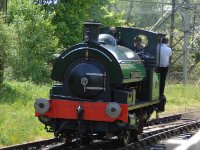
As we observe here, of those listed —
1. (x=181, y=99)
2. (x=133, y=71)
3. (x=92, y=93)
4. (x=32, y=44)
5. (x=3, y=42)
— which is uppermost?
(x=32, y=44)

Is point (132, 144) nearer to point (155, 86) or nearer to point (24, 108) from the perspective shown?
point (155, 86)

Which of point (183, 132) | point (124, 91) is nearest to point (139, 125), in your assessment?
point (124, 91)

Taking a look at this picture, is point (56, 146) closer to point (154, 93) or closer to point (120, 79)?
point (120, 79)

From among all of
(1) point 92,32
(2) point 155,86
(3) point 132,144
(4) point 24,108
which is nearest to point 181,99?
(4) point 24,108

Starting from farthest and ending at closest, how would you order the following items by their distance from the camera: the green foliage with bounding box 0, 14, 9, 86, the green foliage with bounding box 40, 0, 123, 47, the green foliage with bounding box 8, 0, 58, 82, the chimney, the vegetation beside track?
1. the green foliage with bounding box 40, 0, 123, 47
2. the green foliage with bounding box 8, 0, 58, 82
3. the green foliage with bounding box 0, 14, 9, 86
4. the vegetation beside track
5. the chimney

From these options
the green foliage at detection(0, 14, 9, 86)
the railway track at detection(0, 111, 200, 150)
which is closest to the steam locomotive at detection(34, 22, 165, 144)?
the railway track at detection(0, 111, 200, 150)

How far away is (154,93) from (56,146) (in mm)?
2670

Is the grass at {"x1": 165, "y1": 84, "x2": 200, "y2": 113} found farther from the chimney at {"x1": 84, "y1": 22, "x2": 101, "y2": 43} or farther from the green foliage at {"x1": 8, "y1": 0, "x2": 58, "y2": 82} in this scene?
the chimney at {"x1": 84, "y1": 22, "x2": 101, "y2": 43}

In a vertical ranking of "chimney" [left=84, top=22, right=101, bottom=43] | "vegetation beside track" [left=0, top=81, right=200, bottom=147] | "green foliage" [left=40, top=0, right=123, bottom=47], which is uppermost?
"green foliage" [left=40, top=0, right=123, bottom=47]

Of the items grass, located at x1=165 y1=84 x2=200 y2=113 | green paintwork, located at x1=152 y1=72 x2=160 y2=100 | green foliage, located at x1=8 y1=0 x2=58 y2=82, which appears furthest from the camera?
green foliage, located at x1=8 y1=0 x2=58 y2=82

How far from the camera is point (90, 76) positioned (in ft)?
30.1

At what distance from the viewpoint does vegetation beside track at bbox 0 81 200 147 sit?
1073cm

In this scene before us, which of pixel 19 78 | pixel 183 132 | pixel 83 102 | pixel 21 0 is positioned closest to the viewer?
A: pixel 83 102

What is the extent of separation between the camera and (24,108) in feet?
46.5
